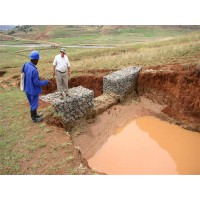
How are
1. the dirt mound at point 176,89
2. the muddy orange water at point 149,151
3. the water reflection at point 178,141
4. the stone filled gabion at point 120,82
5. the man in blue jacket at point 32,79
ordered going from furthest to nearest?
1. the stone filled gabion at point 120,82
2. the dirt mound at point 176,89
3. the water reflection at point 178,141
4. the muddy orange water at point 149,151
5. the man in blue jacket at point 32,79

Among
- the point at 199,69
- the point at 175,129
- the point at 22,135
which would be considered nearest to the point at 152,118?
the point at 175,129

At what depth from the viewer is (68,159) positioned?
7051mm

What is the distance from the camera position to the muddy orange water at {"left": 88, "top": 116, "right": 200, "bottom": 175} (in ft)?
29.9

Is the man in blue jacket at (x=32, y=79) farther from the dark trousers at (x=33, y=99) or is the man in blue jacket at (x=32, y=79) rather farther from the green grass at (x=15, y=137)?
the green grass at (x=15, y=137)

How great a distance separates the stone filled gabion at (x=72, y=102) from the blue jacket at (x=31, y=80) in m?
1.88

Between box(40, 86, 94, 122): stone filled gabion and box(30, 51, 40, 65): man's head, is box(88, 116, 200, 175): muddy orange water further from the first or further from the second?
box(30, 51, 40, 65): man's head

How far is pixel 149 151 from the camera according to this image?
1024 cm

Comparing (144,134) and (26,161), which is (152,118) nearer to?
(144,134)

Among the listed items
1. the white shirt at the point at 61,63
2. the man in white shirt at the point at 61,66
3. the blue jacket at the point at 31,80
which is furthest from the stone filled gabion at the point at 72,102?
the blue jacket at the point at 31,80

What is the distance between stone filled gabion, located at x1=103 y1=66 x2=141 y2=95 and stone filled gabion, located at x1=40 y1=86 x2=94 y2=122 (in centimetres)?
256

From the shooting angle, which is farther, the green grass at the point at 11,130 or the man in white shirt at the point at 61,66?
the man in white shirt at the point at 61,66

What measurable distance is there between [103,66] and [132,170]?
30.7 ft

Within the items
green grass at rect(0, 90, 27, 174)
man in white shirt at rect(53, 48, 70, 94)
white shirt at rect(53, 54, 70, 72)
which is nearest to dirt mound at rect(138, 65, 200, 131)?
man in white shirt at rect(53, 48, 70, 94)

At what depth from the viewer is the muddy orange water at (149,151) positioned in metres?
9.12
